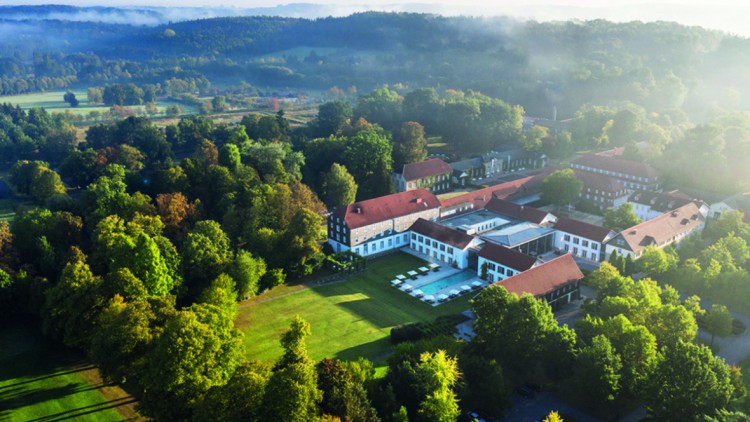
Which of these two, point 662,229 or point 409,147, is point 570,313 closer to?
point 662,229

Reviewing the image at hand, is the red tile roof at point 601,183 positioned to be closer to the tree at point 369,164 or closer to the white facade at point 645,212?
the white facade at point 645,212

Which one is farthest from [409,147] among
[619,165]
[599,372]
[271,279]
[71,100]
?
[71,100]

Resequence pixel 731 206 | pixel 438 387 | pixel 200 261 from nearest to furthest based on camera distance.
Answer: pixel 438 387 < pixel 200 261 < pixel 731 206

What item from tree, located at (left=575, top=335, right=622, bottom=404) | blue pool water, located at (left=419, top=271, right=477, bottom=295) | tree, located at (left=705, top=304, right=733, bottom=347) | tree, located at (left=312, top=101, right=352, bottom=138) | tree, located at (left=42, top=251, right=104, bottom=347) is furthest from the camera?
tree, located at (left=312, top=101, right=352, bottom=138)

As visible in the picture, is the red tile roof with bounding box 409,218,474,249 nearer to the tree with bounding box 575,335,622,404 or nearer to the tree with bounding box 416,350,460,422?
the tree with bounding box 575,335,622,404

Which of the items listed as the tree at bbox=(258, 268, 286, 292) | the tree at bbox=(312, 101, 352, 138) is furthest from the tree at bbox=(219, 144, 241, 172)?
the tree at bbox=(312, 101, 352, 138)

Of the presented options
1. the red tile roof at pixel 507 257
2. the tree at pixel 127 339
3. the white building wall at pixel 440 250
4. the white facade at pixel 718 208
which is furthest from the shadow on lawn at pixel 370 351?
the white facade at pixel 718 208
